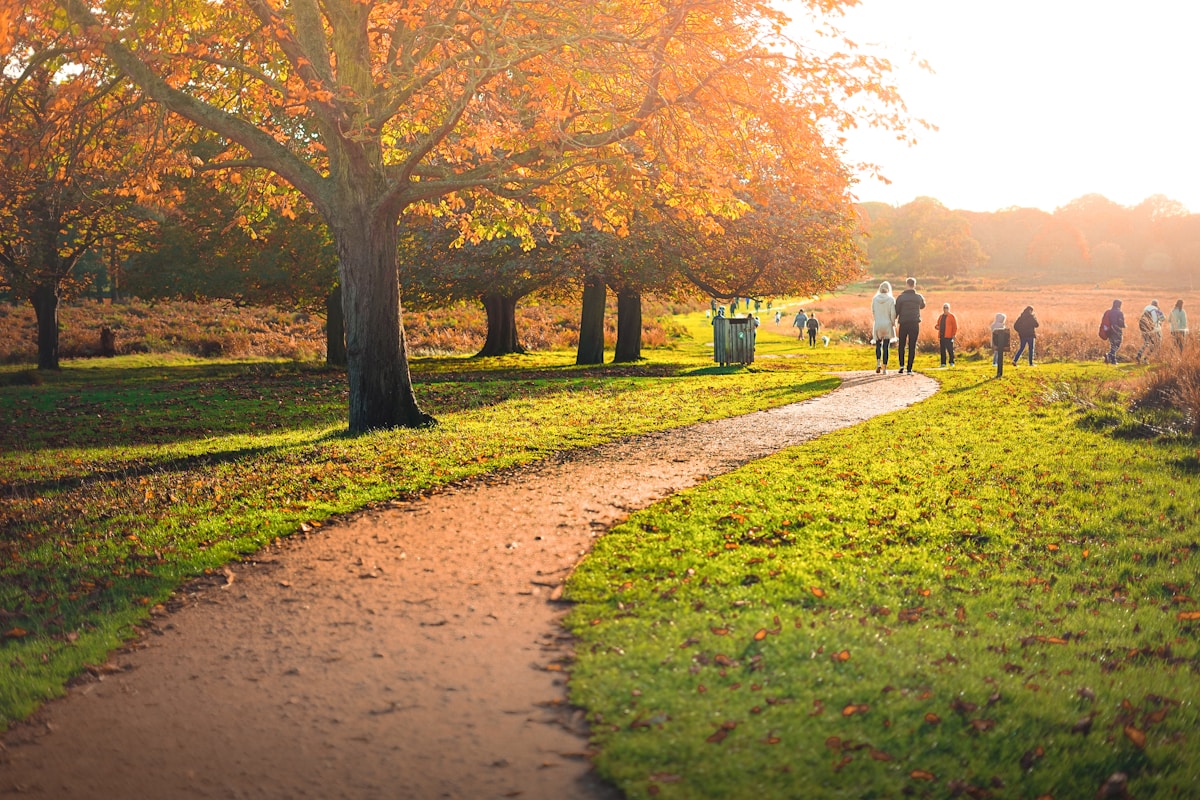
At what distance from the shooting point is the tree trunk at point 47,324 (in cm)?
2958

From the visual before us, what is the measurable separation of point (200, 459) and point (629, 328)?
22092 mm

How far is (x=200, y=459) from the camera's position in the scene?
1300 cm

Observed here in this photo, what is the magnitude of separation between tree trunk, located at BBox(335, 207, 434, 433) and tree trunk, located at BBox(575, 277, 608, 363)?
17303 mm

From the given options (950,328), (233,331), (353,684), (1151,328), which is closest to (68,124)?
(353,684)

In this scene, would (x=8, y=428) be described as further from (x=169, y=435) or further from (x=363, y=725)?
(x=363, y=725)

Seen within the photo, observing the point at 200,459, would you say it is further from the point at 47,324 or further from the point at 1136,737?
the point at 47,324

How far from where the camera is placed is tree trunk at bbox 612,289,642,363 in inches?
1321

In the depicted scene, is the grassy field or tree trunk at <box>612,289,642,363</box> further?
tree trunk at <box>612,289,642,363</box>

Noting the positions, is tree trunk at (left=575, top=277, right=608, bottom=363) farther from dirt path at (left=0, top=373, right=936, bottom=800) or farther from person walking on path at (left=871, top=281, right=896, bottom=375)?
dirt path at (left=0, top=373, right=936, bottom=800)

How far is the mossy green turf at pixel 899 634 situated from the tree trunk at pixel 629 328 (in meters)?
21.8

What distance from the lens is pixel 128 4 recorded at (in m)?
13.7

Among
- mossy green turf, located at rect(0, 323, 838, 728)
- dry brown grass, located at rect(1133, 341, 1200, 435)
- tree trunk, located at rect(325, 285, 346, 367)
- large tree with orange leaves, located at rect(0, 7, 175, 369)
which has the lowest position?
mossy green turf, located at rect(0, 323, 838, 728)

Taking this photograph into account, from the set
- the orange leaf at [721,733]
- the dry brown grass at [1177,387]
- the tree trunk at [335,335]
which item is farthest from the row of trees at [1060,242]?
the orange leaf at [721,733]

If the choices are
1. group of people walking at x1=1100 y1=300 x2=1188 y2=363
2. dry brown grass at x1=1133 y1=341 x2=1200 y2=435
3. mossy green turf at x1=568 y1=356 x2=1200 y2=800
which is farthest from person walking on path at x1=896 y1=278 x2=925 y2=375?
mossy green turf at x1=568 y1=356 x2=1200 y2=800
